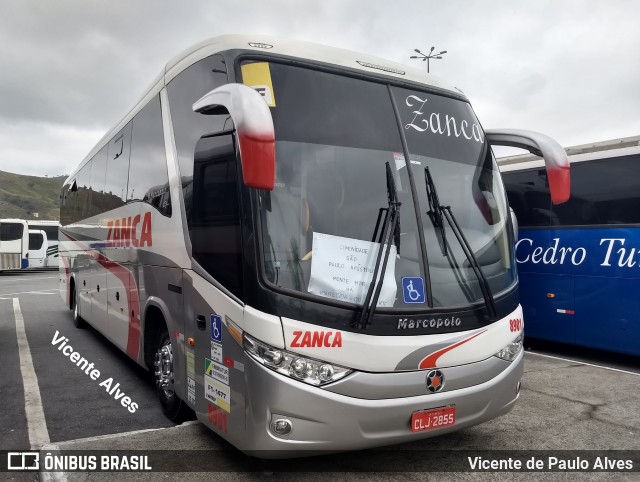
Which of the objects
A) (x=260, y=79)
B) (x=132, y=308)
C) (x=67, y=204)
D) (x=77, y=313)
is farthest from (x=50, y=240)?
(x=260, y=79)

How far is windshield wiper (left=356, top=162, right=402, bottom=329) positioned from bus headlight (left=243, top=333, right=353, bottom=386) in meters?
0.33

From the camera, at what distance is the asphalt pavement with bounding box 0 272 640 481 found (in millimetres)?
4047

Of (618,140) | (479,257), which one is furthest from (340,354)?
(618,140)

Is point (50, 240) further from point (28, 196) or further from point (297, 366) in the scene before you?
point (28, 196)

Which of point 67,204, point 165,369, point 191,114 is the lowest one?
point 165,369

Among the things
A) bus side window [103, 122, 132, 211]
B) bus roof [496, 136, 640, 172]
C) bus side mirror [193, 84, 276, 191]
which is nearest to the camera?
bus side mirror [193, 84, 276, 191]

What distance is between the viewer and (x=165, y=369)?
5297mm

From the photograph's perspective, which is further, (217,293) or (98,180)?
(98,180)

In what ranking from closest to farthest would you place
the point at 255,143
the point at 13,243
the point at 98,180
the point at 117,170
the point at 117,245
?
the point at 255,143 → the point at 117,245 → the point at 117,170 → the point at 98,180 → the point at 13,243

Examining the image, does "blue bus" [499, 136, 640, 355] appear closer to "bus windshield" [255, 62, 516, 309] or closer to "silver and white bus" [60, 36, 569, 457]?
"silver and white bus" [60, 36, 569, 457]

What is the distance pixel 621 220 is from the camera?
7480 mm

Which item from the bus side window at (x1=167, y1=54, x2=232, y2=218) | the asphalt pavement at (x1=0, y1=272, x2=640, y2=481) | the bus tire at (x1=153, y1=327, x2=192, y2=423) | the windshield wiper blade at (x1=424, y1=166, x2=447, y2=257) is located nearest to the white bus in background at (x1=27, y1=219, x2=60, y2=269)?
the asphalt pavement at (x1=0, y1=272, x2=640, y2=481)

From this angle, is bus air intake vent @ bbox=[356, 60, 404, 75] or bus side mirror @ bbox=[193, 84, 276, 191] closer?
bus side mirror @ bbox=[193, 84, 276, 191]

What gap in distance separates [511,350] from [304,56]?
2.68m
